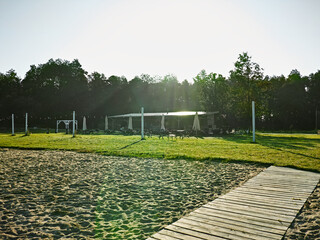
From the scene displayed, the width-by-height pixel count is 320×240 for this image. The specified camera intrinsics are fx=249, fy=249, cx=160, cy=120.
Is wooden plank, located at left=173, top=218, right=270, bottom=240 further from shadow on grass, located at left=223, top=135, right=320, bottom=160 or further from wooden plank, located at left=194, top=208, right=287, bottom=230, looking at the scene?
shadow on grass, located at left=223, top=135, right=320, bottom=160

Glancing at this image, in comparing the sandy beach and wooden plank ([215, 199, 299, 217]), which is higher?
wooden plank ([215, 199, 299, 217])

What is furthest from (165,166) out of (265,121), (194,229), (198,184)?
(265,121)

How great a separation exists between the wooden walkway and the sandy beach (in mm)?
191

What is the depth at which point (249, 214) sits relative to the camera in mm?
3596

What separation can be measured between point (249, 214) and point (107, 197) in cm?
255

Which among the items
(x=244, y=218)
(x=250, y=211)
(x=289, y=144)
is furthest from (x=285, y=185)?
(x=289, y=144)

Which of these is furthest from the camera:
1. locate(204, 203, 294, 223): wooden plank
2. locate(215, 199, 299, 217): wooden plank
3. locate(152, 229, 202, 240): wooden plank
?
locate(215, 199, 299, 217): wooden plank

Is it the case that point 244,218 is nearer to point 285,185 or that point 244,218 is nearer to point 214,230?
point 214,230

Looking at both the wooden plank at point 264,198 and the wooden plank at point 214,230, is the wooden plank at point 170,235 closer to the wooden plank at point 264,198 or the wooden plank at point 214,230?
the wooden plank at point 214,230

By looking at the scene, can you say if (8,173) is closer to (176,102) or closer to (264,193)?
(264,193)

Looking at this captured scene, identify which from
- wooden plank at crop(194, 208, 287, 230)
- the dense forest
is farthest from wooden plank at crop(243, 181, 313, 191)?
the dense forest

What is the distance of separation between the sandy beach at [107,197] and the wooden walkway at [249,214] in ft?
0.63

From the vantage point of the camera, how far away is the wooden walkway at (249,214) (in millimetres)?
2973

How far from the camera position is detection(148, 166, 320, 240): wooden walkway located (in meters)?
2.97
